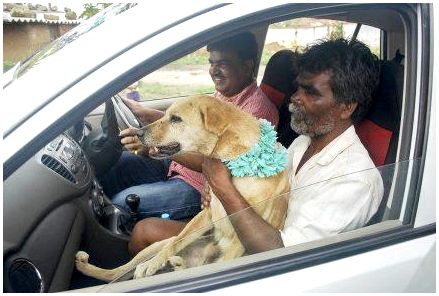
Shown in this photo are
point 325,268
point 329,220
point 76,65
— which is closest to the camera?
point 76,65

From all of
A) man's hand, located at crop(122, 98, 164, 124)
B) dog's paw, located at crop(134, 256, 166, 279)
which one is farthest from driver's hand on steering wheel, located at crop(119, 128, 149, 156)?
dog's paw, located at crop(134, 256, 166, 279)

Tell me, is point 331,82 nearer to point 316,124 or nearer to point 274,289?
point 316,124

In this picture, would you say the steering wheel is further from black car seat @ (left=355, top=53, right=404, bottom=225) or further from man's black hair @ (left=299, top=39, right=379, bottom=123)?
black car seat @ (left=355, top=53, right=404, bottom=225)

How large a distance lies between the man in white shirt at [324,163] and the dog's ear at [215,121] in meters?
0.12

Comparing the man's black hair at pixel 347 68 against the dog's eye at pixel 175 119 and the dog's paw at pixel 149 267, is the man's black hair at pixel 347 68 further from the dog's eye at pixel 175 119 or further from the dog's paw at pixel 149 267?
the dog's paw at pixel 149 267

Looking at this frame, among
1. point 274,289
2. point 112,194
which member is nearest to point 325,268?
point 274,289

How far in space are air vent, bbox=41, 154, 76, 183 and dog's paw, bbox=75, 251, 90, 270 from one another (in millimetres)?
301

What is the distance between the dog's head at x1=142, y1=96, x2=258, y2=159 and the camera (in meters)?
1.86

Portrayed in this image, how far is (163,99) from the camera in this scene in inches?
128

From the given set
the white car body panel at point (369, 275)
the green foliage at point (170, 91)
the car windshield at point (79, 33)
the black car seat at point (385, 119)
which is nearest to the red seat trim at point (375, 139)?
the black car seat at point (385, 119)

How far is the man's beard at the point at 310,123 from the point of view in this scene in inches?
76.1

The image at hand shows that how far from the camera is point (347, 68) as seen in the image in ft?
6.39

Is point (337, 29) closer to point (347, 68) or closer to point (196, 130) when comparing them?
point (347, 68)

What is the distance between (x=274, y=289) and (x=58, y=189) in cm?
106
